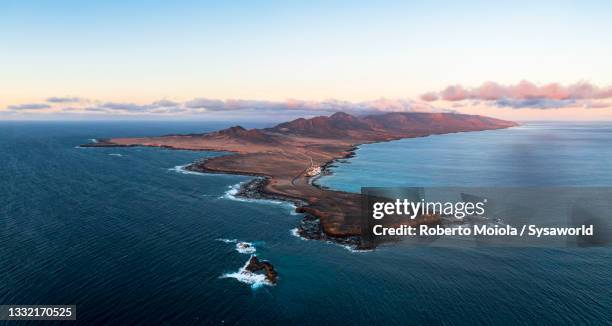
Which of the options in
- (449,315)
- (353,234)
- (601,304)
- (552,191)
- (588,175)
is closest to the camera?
(449,315)

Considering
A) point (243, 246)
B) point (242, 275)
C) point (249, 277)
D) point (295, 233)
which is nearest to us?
point (249, 277)

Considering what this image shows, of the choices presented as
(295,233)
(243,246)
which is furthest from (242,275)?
(295,233)

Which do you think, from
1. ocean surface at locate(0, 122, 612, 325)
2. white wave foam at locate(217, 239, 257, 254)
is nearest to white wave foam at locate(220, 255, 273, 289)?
ocean surface at locate(0, 122, 612, 325)

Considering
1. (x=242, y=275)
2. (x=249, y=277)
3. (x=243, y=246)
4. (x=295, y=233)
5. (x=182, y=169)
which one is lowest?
(x=249, y=277)

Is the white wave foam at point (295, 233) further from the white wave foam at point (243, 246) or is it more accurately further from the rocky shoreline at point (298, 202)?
the white wave foam at point (243, 246)

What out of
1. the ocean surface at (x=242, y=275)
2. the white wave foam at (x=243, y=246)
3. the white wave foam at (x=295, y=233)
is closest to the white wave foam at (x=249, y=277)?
the ocean surface at (x=242, y=275)

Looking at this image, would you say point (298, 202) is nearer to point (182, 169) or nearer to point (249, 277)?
point (249, 277)

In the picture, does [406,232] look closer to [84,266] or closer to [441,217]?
[441,217]

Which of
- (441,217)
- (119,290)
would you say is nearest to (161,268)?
(119,290)

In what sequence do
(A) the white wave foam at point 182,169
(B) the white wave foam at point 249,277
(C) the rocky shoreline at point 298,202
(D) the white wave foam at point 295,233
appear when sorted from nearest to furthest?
(B) the white wave foam at point 249,277
(C) the rocky shoreline at point 298,202
(D) the white wave foam at point 295,233
(A) the white wave foam at point 182,169
